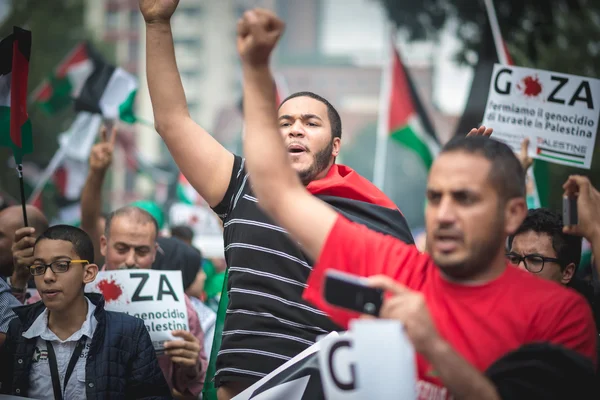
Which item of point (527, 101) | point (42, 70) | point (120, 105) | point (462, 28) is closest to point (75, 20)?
point (42, 70)

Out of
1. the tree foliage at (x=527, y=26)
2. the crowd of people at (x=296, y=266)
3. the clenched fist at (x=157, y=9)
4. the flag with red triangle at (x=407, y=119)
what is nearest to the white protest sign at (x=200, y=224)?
the flag with red triangle at (x=407, y=119)

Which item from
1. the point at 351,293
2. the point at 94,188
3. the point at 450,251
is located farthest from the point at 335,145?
the point at 94,188

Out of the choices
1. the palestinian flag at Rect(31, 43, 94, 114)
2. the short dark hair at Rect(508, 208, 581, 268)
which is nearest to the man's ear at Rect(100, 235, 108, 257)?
the short dark hair at Rect(508, 208, 581, 268)

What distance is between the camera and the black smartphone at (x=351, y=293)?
212 centimetres

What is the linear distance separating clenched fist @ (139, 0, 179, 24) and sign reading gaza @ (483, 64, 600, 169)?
3.49 metres

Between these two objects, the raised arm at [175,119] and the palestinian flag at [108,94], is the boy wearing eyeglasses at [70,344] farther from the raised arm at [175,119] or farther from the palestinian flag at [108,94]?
the palestinian flag at [108,94]

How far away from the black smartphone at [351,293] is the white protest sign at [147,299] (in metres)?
2.58

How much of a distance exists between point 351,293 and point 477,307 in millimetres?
392

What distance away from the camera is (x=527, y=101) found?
6.03 metres

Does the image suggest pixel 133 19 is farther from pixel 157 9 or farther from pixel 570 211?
pixel 570 211

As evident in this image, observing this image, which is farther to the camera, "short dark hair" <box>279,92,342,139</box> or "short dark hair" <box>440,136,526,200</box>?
"short dark hair" <box>279,92,342,139</box>

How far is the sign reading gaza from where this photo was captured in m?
5.75

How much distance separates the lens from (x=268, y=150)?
2.40 m

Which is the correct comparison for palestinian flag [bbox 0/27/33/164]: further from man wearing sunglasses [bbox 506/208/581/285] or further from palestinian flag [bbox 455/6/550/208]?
palestinian flag [bbox 455/6/550/208]
